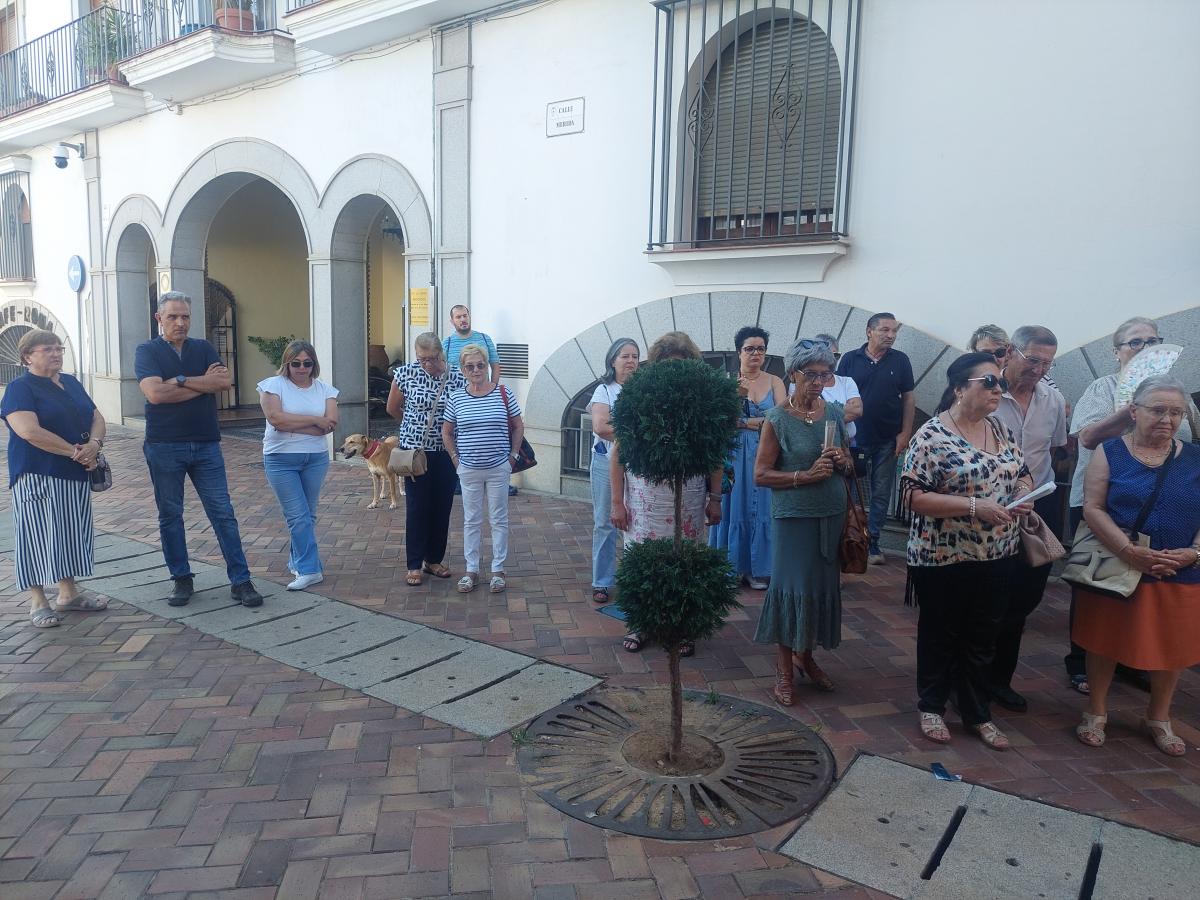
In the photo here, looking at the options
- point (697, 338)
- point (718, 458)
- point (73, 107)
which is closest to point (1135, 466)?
point (718, 458)

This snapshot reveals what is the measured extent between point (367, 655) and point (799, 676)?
2.27 metres

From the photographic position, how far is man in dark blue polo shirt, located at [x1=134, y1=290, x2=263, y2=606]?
514 centimetres

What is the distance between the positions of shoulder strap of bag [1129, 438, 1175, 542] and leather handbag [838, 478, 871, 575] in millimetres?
1079

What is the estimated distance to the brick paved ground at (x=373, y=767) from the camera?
281cm

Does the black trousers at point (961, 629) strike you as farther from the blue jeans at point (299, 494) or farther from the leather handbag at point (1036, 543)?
the blue jeans at point (299, 494)

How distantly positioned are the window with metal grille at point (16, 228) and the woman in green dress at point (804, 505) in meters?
16.9

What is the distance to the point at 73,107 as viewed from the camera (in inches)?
522

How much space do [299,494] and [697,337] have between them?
12.0 feet

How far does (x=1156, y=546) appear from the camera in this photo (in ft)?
11.8

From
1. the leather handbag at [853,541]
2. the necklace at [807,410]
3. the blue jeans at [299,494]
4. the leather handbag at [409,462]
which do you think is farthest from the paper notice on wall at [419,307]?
the leather handbag at [853,541]

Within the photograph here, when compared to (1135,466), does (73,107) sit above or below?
above

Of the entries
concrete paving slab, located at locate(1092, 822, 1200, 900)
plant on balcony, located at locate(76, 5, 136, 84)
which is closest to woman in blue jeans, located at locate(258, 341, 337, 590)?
concrete paving slab, located at locate(1092, 822, 1200, 900)

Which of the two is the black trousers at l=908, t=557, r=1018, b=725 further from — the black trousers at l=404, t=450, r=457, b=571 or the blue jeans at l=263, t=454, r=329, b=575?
the blue jeans at l=263, t=454, r=329, b=575

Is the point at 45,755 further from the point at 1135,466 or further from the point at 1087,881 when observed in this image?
the point at 1135,466
